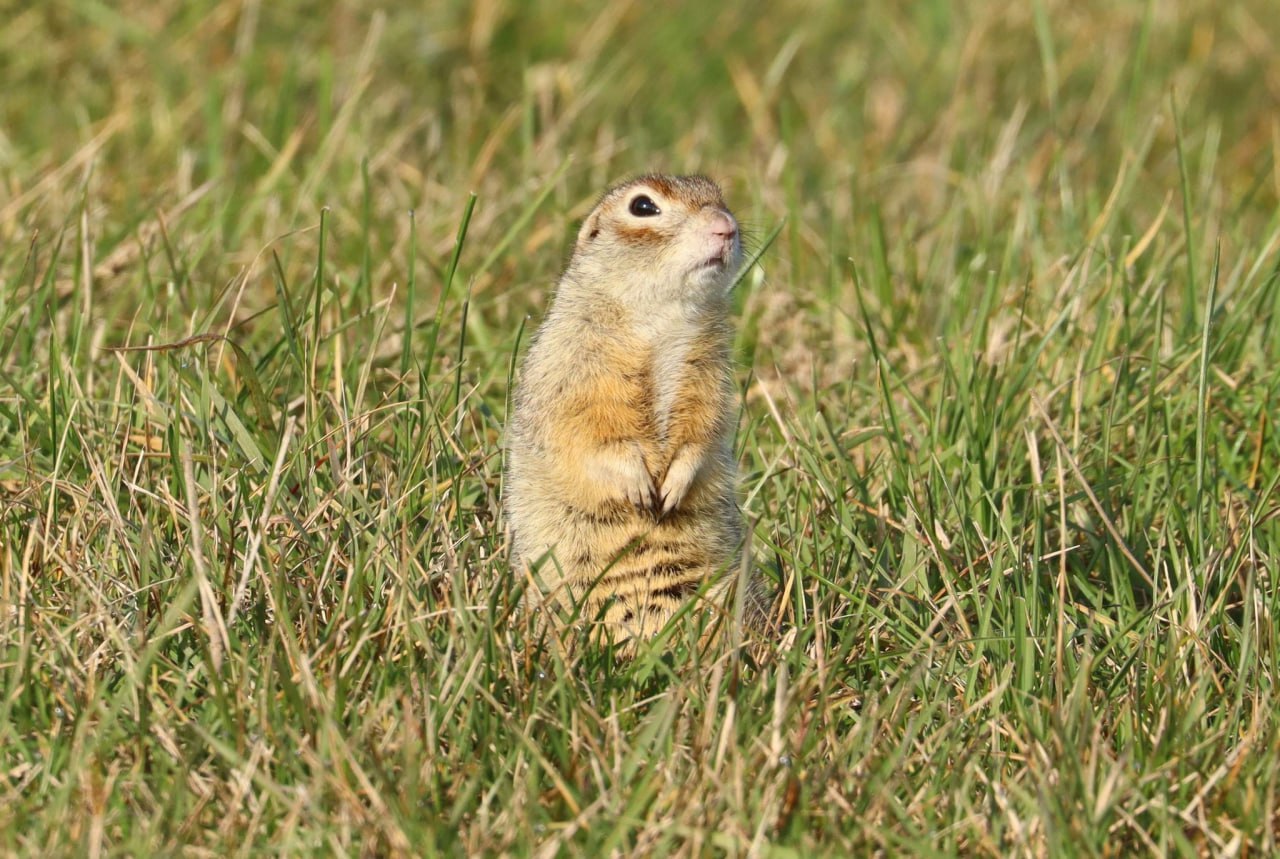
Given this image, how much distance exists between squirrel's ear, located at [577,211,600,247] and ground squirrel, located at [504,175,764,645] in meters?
0.08

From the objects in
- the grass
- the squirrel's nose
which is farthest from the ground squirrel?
the grass

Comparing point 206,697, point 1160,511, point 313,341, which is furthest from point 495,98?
point 206,697

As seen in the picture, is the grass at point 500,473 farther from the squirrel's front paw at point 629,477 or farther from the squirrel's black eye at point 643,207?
the squirrel's black eye at point 643,207

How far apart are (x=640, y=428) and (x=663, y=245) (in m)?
0.40

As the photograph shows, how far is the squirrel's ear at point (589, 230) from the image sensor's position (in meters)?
3.97

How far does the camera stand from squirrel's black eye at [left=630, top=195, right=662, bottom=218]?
382cm

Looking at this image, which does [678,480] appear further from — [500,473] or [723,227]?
[500,473]

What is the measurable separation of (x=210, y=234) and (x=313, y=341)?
3.86 feet

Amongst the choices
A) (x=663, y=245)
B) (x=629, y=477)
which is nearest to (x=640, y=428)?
(x=629, y=477)

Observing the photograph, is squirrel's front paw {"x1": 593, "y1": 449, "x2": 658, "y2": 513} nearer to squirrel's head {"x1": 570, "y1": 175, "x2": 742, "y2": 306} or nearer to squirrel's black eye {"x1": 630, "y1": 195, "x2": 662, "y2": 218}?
squirrel's head {"x1": 570, "y1": 175, "x2": 742, "y2": 306}

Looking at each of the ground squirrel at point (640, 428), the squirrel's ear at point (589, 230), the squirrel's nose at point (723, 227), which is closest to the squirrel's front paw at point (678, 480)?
the ground squirrel at point (640, 428)

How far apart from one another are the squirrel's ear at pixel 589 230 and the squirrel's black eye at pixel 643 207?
4.9 inches

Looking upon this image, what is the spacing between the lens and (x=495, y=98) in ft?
23.9

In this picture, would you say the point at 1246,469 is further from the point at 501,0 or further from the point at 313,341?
the point at 501,0
